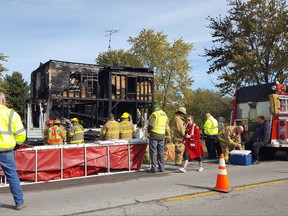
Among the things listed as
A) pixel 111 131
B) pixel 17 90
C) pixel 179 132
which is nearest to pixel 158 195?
pixel 179 132

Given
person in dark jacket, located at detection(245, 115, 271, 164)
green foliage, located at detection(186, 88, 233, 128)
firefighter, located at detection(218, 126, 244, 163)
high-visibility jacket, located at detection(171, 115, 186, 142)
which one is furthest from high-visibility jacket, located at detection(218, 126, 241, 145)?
green foliage, located at detection(186, 88, 233, 128)

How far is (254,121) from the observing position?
12.4 metres

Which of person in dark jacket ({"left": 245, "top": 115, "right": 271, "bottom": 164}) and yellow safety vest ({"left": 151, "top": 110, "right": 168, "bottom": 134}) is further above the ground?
yellow safety vest ({"left": 151, "top": 110, "right": 168, "bottom": 134})

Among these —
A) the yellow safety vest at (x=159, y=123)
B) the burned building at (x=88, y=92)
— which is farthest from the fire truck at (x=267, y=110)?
the burned building at (x=88, y=92)

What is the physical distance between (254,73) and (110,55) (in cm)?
2248

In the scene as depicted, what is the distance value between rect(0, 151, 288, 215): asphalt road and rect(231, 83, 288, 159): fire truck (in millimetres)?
2354

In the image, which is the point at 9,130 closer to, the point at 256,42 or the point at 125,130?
the point at 125,130

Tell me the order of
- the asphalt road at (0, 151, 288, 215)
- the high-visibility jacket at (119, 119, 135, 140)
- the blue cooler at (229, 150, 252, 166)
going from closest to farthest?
the asphalt road at (0, 151, 288, 215)
the blue cooler at (229, 150, 252, 166)
the high-visibility jacket at (119, 119, 135, 140)

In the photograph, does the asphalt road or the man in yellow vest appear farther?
the man in yellow vest

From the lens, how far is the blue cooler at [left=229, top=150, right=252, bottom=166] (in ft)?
34.5

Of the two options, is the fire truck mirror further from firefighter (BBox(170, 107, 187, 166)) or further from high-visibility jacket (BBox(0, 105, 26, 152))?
high-visibility jacket (BBox(0, 105, 26, 152))

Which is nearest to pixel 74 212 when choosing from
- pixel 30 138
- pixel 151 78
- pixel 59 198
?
pixel 59 198

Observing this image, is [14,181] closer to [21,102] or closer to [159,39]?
[159,39]

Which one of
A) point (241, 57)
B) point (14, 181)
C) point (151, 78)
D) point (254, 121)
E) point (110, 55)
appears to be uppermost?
point (110, 55)
